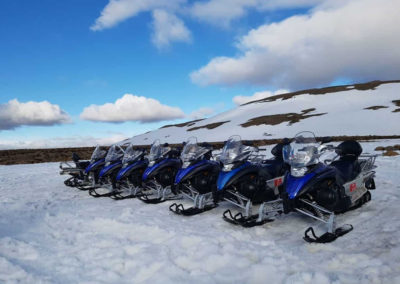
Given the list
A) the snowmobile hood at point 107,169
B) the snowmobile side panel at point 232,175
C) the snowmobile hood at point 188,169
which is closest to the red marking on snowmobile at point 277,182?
the snowmobile side panel at point 232,175

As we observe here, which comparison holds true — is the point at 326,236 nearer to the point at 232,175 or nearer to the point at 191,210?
the point at 232,175

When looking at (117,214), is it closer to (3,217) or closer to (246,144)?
(3,217)

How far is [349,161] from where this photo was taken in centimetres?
661

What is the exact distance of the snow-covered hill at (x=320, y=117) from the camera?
4316 cm

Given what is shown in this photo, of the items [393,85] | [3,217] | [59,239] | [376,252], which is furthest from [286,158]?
[393,85]

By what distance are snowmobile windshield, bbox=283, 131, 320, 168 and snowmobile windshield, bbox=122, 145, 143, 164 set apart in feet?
17.4

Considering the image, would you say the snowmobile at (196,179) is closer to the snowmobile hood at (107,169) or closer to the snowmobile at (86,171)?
the snowmobile hood at (107,169)

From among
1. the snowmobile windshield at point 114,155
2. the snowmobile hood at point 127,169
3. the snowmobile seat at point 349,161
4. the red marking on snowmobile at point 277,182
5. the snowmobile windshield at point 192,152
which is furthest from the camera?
the snowmobile windshield at point 114,155

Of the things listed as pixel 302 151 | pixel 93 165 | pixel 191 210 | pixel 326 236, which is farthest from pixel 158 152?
pixel 326 236

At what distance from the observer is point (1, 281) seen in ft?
14.0

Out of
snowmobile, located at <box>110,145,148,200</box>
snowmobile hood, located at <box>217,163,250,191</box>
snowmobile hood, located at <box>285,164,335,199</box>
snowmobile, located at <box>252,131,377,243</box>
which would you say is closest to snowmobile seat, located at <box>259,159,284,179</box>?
snowmobile hood, located at <box>217,163,250,191</box>

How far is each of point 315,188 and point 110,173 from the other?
674cm

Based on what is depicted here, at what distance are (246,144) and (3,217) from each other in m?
5.87

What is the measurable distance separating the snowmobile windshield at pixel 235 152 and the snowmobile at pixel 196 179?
2.83 ft
